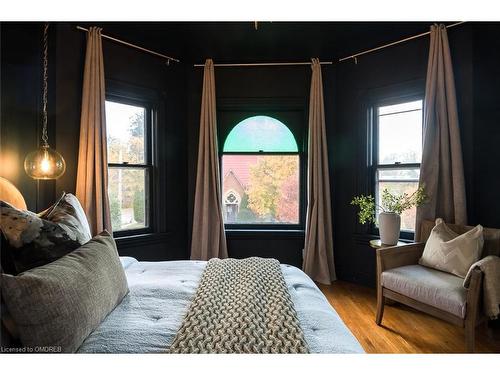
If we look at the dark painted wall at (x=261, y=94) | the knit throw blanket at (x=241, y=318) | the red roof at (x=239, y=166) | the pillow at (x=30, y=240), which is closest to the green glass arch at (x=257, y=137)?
the red roof at (x=239, y=166)

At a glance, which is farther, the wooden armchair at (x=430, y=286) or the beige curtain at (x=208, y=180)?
the beige curtain at (x=208, y=180)

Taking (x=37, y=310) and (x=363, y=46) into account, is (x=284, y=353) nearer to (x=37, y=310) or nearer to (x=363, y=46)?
(x=37, y=310)

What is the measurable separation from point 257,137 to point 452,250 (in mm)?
2307

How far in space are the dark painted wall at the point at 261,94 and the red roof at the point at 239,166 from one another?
42cm

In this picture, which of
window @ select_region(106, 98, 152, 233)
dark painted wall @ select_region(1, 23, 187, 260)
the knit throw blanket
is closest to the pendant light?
dark painted wall @ select_region(1, 23, 187, 260)

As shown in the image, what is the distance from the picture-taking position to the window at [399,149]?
290cm

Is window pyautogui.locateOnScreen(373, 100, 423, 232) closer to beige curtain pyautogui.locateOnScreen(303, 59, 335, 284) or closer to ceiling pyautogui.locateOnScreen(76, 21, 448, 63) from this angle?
beige curtain pyautogui.locateOnScreen(303, 59, 335, 284)

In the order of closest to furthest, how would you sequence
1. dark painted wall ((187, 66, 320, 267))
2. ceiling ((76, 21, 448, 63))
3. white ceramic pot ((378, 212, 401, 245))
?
1. white ceramic pot ((378, 212, 401, 245))
2. ceiling ((76, 21, 448, 63))
3. dark painted wall ((187, 66, 320, 267))

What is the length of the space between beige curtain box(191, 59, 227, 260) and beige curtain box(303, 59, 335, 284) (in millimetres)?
1031

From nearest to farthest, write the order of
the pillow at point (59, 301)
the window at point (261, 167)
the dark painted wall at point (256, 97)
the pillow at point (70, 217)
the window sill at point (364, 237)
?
1. the pillow at point (59, 301)
2. the pillow at point (70, 217)
3. the window sill at point (364, 237)
4. the dark painted wall at point (256, 97)
5. the window at point (261, 167)

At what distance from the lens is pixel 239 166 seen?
11.5 feet

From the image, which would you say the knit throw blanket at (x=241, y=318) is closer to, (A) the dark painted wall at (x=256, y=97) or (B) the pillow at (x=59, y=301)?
(B) the pillow at (x=59, y=301)

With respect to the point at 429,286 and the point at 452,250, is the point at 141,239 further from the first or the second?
the point at 452,250

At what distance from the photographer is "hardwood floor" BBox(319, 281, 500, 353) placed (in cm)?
199
